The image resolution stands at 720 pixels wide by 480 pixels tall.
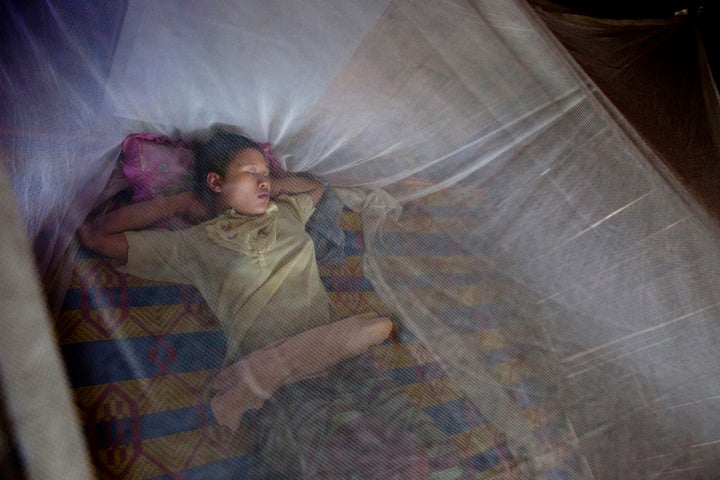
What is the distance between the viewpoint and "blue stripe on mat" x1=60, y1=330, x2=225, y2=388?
26.1 inches

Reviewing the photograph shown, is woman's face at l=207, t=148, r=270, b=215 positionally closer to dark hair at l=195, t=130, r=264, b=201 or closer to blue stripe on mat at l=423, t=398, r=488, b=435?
dark hair at l=195, t=130, r=264, b=201

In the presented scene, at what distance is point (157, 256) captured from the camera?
2.78 ft

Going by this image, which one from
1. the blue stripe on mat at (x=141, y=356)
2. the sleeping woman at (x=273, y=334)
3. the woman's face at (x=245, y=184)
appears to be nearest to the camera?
the blue stripe on mat at (x=141, y=356)

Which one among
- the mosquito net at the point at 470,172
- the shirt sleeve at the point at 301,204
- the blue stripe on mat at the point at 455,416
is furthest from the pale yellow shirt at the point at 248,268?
the blue stripe on mat at the point at 455,416

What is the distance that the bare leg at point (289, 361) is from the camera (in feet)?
2.50

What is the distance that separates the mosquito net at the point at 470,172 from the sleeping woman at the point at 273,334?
0.09 meters

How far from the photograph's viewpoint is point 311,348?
0.88 meters

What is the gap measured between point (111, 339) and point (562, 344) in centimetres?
84

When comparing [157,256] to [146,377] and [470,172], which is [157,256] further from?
[470,172]

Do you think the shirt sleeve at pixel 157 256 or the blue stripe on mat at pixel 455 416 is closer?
the shirt sleeve at pixel 157 256

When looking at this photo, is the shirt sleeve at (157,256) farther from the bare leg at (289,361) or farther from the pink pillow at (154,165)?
the bare leg at (289,361)

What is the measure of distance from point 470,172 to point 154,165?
25.1 inches

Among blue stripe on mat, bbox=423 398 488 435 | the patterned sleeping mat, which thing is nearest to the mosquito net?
blue stripe on mat, bbox=423 398 488 435

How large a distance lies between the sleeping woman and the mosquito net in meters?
0.09
